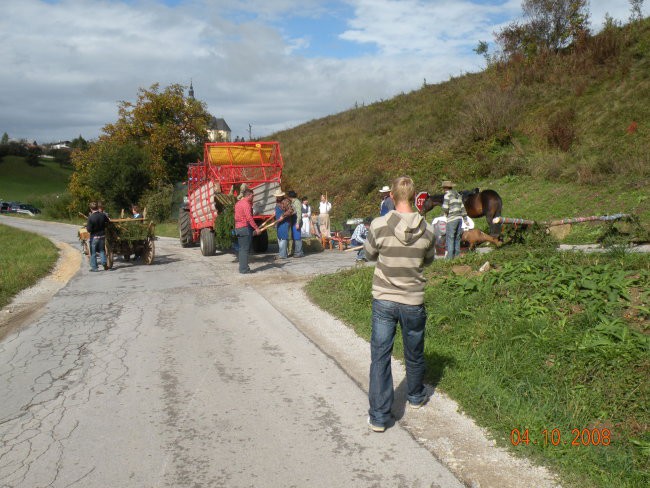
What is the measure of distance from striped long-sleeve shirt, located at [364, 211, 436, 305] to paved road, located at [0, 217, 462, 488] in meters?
1.07

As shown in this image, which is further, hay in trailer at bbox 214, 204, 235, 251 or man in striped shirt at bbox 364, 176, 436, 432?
hay in trailer at bbox 214, 204, 235, 251

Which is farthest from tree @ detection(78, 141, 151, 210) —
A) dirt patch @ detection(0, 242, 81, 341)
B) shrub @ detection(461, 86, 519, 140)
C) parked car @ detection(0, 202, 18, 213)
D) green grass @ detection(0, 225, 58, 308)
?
parked car @ detection(0, 202, 18, 213)

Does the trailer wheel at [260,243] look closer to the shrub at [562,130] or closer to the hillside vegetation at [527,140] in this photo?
the hillside vegetation at [527,140]

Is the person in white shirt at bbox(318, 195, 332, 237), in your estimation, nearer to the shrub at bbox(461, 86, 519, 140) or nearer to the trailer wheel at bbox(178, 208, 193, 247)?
the trailer wheel at bbox(178, 208, 193, 247)

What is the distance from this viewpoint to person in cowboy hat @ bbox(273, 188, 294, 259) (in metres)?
14.4

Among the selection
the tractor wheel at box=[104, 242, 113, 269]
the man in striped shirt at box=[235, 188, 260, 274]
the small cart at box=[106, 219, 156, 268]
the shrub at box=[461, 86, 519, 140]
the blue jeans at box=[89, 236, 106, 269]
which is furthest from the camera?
the shrub at box=[461, 86, 519, 140]

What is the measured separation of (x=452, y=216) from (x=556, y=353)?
6.03m

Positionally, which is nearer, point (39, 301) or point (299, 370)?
point (299, 370)

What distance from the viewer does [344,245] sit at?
17094mm

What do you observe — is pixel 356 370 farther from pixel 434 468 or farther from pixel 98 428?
pixel 98 428

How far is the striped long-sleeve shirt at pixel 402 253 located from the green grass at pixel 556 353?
119 centimetres

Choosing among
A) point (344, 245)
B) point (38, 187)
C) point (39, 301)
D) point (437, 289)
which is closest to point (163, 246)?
point (344, 245)

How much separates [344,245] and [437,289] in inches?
359

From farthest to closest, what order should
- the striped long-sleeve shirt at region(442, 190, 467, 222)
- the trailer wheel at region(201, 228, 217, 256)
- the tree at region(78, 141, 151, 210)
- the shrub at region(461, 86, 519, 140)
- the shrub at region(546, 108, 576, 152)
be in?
1. the tree at region(78, 141, 151, 210)
2. the shrub at region(461, 86, 519, 140)
3. the shrub at region(546, 108, 576, 152)
4. the trailer wheel at region(201, 228, 217, 256)
5. the striped long-sleeve shirt at region(442, 190, 467, 222)
